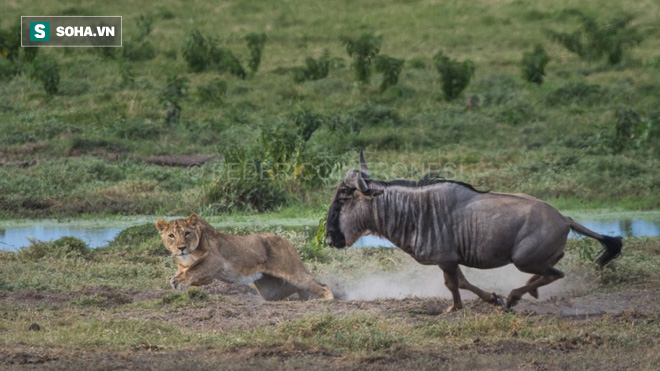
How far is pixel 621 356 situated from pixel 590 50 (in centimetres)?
1900

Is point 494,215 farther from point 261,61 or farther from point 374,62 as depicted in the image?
point 261,61

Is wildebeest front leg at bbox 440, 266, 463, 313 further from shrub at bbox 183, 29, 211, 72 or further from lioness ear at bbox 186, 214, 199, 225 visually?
shrub at bbox 183, 29, 211, 72

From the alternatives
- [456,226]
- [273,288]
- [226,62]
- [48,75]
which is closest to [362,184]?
[456,226]

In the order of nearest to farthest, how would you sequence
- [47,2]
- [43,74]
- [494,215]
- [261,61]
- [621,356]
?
[621,356]
[494,215]
[43,74]
[261,61]
[47,2]

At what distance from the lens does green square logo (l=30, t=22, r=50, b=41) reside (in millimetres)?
26205

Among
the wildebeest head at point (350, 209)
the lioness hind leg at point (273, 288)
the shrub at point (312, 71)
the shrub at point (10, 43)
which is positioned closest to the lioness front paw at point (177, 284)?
the lioness hind leg at point (273, 288)

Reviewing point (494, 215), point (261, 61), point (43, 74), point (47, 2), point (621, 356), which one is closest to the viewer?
point (621, 356)

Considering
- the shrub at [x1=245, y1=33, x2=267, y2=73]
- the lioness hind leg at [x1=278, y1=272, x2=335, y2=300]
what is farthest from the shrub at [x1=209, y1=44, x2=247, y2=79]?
the lioness hind leg at [x1=278, y1=272, x2=335, y2=300]

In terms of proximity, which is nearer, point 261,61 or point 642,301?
point 642,301

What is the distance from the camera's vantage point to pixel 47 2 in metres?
31.2

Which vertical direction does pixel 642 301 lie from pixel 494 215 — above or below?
below

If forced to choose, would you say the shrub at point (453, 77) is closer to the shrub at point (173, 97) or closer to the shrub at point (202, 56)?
the shrub at point (173, 97)

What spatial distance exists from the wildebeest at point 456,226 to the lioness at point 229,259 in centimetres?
79

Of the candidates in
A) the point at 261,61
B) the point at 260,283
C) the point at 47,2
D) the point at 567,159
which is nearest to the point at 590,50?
the point at 261,61
